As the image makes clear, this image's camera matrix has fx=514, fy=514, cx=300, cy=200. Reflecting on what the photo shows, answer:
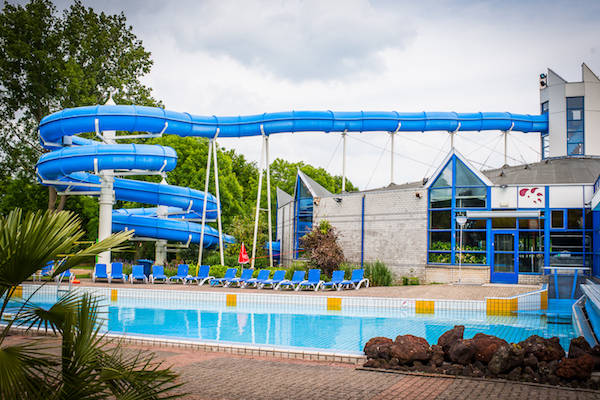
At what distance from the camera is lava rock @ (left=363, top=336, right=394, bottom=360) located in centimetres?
684

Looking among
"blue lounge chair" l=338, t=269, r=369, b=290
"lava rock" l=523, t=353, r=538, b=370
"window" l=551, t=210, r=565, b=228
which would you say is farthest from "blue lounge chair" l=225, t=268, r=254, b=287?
"lava rock" l=523, t=353, r=538, b=370

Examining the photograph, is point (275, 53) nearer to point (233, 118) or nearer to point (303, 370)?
point (233, 118)

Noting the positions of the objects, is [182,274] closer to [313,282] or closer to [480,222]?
[313,282]

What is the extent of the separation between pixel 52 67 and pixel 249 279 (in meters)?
18.8

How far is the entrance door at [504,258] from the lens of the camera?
18319 mm

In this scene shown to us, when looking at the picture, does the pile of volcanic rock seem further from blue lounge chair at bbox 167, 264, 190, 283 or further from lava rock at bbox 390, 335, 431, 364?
blue lounge chair at bbox 167, 264, 190, 283

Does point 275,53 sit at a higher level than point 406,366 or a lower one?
higher

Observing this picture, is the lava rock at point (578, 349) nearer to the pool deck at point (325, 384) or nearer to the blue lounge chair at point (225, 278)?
the pool deck at point (325, 384)

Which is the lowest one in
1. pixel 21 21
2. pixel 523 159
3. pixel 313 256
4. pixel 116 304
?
pixel 116 304

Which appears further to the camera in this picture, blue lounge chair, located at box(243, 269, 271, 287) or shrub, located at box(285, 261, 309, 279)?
shrub, located at box(285, 261, 309, 279)

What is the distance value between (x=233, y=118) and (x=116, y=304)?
400 inches

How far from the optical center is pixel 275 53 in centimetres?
2045

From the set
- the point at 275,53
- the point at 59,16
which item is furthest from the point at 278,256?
the point at 59,16

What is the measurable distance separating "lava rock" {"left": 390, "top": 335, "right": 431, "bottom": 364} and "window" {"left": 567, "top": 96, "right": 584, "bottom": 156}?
20.7m
